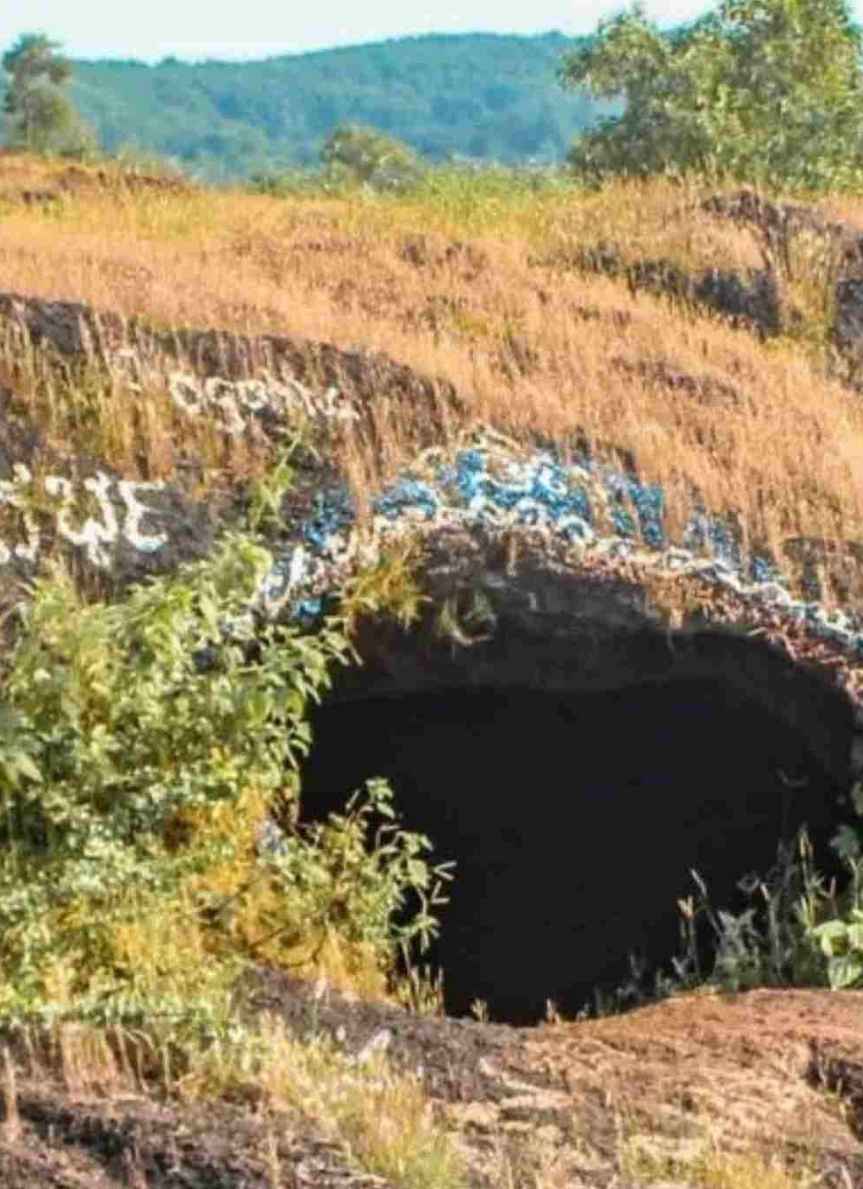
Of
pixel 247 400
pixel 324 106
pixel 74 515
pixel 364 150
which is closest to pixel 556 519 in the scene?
pixel 247 400

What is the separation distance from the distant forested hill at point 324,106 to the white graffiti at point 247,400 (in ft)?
508

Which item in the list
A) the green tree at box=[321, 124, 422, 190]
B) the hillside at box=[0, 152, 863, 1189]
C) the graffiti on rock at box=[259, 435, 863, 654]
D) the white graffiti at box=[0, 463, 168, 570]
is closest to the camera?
the hillside at box=[0, 152, 863, 1189]

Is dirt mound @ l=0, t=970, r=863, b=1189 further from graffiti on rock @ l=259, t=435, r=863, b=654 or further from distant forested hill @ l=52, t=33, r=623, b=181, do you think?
distant forested hill @ l=52, t=33, r=623, b=181

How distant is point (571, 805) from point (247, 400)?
2.50 m

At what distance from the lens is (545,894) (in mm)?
12766

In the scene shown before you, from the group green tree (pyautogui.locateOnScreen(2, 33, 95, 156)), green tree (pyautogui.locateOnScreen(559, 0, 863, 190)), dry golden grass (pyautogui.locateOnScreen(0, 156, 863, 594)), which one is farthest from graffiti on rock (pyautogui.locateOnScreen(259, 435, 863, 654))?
green tree (pyautogui.locateOnScreen(2, 33, 95, 156))

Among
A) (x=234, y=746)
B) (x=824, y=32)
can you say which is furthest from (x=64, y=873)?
(x=824, y=32)

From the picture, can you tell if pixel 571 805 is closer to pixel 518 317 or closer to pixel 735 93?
pixel 518 317

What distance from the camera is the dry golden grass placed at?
1215 cm

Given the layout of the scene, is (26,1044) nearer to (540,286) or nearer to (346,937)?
(346,937)

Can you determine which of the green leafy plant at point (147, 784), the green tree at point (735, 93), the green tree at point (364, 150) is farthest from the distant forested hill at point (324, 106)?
the green leafy plant at point (147, 784)

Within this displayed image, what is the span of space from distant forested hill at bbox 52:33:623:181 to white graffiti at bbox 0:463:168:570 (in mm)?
155850

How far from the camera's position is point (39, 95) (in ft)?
214

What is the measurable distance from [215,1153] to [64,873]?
2.17 metres
